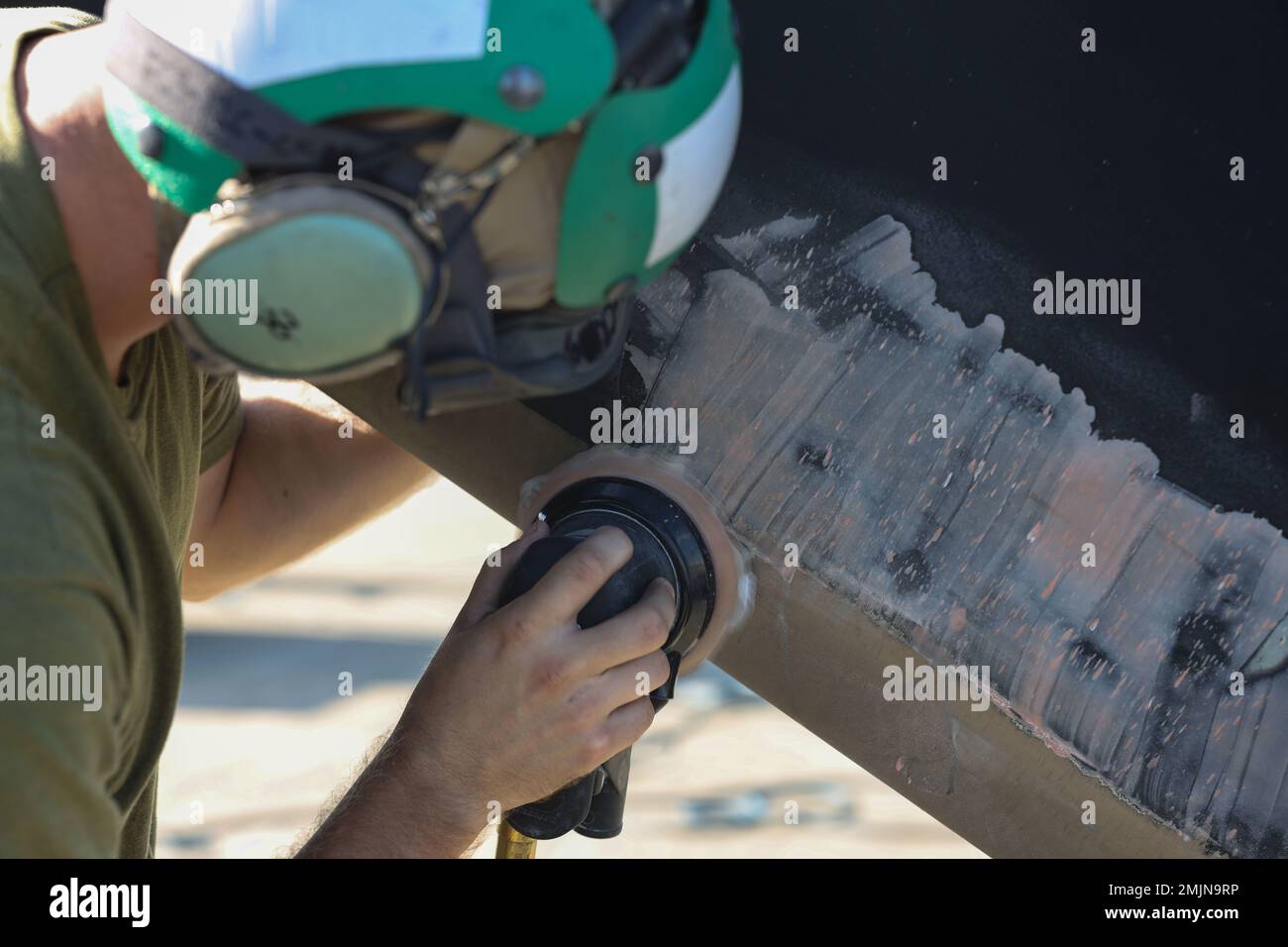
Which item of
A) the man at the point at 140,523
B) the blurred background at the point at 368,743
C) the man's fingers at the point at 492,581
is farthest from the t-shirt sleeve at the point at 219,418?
the blurred background at the point at 368,743

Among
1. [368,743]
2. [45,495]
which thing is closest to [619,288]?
[45,495]

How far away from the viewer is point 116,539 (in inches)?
52.3

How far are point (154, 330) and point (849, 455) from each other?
0.90 meters

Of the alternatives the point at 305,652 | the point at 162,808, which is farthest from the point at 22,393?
the point at 305,652

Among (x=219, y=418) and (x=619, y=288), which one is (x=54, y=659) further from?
(x=219, y=418)

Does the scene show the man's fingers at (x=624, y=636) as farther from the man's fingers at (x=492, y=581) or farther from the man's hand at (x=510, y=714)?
the man's fingers at (x=492, y=581)

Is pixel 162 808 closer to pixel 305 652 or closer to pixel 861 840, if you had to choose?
pixel 305 652

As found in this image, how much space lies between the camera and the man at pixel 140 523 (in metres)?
1.17

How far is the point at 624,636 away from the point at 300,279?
0.62 meters

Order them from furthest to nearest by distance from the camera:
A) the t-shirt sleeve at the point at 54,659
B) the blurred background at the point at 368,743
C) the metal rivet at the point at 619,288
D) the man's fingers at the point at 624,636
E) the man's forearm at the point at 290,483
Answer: the blurred background at the point at 368,743
the man's forearm at the point at 290,483
the man's fingers at the point at 624,636
the metal rivet at the point at 619,288
the t-shirt sleeve at the point at 54,659

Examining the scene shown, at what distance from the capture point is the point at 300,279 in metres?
1.18

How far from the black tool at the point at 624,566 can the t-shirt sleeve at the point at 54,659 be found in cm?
54

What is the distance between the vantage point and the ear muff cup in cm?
116

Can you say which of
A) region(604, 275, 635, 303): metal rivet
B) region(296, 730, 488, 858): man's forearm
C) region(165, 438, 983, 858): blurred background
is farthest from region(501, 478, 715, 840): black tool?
region(165, 438, 983, 858): blurred background
